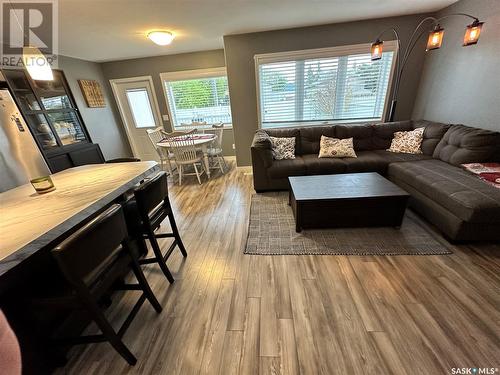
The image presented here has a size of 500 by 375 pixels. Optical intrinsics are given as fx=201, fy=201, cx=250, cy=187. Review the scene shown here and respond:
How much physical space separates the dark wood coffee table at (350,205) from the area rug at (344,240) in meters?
0.09

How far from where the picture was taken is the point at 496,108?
230 centimetres

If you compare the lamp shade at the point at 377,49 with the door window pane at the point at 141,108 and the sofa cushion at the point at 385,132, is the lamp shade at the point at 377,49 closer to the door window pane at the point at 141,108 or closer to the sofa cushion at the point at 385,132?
the sofa cushion at the point at 385,132

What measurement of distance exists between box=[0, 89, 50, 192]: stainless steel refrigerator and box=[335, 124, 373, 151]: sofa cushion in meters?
4.63

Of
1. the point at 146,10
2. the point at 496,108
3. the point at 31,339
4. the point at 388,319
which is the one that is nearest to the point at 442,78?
the point at 496,108

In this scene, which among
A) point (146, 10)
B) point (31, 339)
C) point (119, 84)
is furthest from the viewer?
point (119, 84)

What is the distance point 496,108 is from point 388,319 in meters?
2.79

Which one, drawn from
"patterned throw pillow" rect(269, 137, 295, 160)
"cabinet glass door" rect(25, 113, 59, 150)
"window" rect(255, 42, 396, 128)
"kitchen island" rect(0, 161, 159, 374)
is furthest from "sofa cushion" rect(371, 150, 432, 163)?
"cabinet glass door" rect(25, 113, 59, 150)

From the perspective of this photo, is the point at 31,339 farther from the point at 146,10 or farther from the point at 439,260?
the point at 146,10

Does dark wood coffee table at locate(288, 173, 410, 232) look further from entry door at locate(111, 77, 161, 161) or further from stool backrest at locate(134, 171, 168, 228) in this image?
entry door at locate(111, 77, 161, 161)

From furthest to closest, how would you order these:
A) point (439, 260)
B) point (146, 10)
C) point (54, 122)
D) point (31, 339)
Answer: point (54, 122), point (146, 10), point (439, 260), point (31, 339)

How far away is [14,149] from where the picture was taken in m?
2.69

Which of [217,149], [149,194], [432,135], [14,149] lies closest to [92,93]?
[14,149]

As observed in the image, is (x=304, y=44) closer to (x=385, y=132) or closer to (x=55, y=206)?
(x=385, y=132)

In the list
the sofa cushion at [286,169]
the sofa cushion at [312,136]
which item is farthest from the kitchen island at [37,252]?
the sofa cushion at [312,136]
